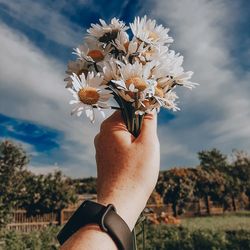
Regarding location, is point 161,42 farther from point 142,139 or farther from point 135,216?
point 135,216

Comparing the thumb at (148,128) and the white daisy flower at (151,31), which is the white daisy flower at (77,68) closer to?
the white daisy flower at (151,31)

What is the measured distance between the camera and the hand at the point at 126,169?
112cm

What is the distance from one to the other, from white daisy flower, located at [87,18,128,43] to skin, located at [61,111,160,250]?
72 cm

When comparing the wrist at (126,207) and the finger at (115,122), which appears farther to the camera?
Result: the finger at (115,122)

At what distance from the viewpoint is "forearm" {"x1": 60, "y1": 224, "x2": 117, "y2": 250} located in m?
0.98

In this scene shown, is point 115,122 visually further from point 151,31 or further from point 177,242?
point 177,242

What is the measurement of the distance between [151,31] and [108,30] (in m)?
0.20

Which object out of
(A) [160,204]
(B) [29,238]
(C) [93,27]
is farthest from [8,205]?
(C) [93,27]

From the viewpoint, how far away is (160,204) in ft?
104

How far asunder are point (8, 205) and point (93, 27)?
18430 millimetres

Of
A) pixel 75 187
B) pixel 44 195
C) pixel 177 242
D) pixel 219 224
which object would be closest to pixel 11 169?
pixel 44 195

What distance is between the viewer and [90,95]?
1.52 metres

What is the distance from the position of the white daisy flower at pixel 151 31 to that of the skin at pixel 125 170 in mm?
673

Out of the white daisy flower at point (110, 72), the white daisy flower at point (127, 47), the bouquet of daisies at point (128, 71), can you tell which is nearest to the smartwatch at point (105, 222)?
the bouquet of daisies at point (128, 71)
